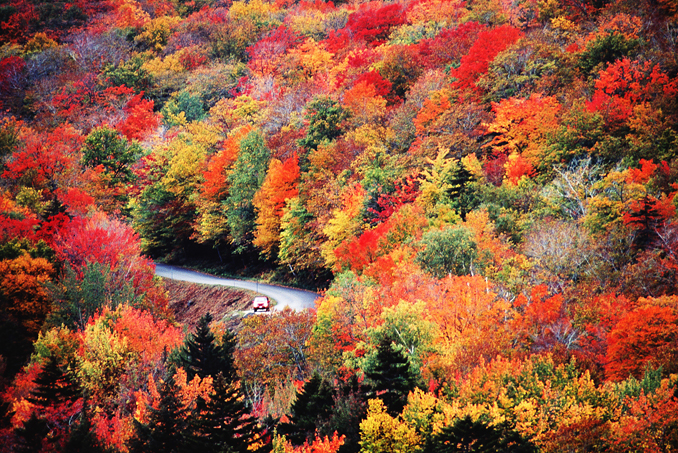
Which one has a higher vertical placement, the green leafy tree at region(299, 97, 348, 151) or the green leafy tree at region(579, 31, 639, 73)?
the green leafy tree at region(579, 31, 639, 73)

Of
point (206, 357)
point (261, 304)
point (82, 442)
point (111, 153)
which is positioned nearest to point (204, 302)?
point (261, 304)

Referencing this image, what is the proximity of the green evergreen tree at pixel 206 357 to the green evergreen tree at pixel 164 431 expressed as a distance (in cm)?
653

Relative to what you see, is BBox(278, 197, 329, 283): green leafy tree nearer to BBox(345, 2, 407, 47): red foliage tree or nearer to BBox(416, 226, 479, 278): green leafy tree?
BBox(416, 226, 479, 278): green leafy tree

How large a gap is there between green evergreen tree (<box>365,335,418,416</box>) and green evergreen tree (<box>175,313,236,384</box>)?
1005cm

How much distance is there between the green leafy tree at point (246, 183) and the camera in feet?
221

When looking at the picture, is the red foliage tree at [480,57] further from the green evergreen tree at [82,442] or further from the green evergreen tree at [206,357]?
the green evergreen tree at [82,442]

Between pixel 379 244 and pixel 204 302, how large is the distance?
20589 mm

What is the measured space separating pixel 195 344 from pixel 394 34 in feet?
211

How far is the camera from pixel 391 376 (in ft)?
96.9

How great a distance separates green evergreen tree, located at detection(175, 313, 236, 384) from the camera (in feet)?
118

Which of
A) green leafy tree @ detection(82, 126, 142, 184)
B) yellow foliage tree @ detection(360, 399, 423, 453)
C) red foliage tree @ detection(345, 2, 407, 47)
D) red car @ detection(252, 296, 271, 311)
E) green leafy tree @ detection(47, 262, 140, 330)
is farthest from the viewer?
red foliage tree @ detection(345, 2, 407, 47)

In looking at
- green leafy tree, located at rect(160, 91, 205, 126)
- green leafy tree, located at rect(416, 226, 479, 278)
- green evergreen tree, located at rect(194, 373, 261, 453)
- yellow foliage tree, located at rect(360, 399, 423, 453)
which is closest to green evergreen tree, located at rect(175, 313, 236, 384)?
green evergreen tree, located at rect(194, 373, 261, 453)

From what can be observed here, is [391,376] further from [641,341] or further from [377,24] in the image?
[377,24]

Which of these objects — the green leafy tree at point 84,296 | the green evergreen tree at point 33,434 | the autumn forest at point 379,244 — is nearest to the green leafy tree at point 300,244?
the autumn forest at point 379,244
